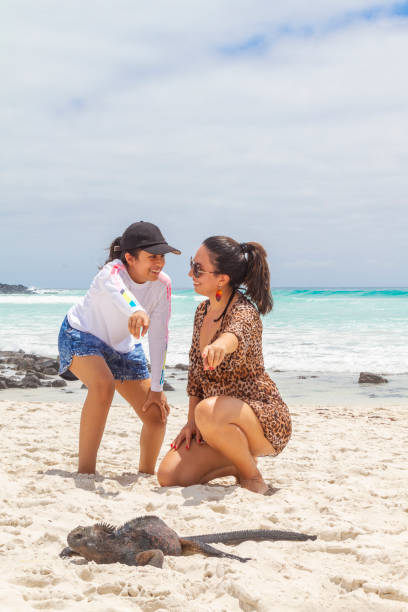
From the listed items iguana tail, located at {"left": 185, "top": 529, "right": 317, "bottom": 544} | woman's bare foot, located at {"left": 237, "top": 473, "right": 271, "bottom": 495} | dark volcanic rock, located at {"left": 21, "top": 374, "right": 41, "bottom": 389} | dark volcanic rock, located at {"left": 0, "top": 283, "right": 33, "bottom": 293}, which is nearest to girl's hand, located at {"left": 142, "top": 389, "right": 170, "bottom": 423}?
woman's bare foot, located at {"left": 237, "top": 473, "right": 271, "bottom": 495}

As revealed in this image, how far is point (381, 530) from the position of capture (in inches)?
129

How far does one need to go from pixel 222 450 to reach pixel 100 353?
1.05 metres

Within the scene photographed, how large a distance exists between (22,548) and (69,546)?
21 cm

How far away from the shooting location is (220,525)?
10.9 feet

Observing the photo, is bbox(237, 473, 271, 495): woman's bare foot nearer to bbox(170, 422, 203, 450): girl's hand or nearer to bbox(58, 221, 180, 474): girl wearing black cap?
bbox(170, 422, 203, 450): girl's hand

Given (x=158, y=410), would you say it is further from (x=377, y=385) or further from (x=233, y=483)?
(x=377, y=385)

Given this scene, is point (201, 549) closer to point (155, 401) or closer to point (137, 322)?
point (137, 322)

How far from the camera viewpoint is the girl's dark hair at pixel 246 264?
4.03 meters

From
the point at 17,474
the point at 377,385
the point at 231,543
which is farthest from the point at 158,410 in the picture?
the point at 377,385

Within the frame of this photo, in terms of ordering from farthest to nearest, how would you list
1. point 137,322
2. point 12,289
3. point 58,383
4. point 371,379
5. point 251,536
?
point 12,289, point 371,379, point 58,383, point 137,322, point 251,536

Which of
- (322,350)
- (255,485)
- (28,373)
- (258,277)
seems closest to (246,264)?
(258,277)

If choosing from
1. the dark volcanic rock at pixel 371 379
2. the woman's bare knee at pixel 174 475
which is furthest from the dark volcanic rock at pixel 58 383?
the woman's bare knee at pixel 174 475

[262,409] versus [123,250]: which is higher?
[123,250]

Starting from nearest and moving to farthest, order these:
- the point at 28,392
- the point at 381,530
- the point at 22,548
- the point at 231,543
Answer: the point at 22,548, the point at 231,543, the point at 381,530, the point at 28,392
